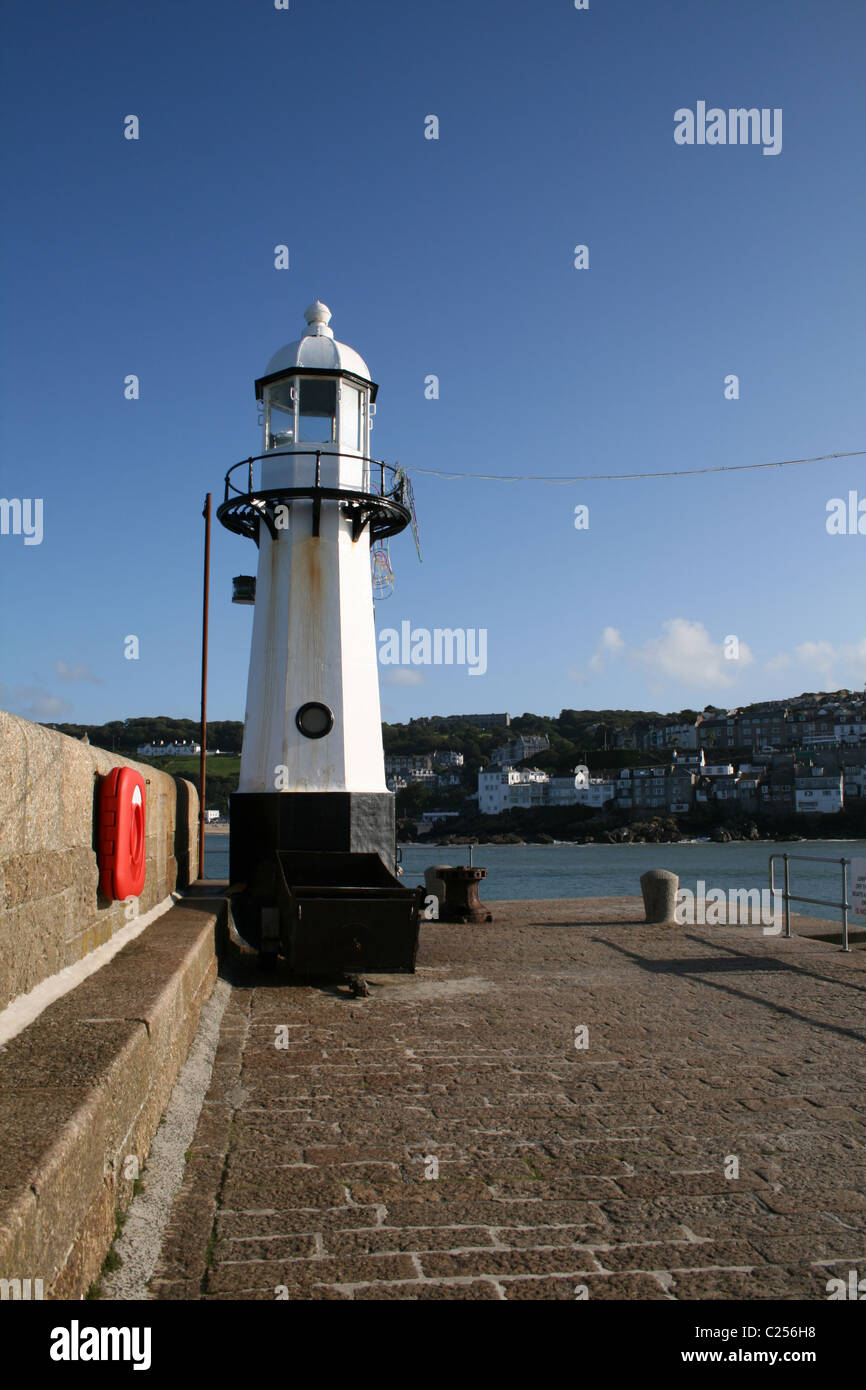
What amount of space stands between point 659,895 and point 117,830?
10501 millimetres

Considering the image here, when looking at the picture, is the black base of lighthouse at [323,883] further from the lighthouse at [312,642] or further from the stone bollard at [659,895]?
the stone bollard at [659,895]

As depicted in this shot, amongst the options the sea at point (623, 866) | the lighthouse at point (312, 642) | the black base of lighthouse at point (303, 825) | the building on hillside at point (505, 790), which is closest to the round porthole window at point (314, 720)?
the lighthouse at point (312, 642)

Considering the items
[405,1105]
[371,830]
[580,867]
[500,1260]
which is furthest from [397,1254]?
[580,867]

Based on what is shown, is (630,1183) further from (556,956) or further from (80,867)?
(556,956)

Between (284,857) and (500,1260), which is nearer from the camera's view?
(500,1260)

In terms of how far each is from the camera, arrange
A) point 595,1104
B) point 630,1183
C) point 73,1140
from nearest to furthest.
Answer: point 73,1140 < point 630,1183 < point 595,1104

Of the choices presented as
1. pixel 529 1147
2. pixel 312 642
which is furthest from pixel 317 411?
pixel 529 1147

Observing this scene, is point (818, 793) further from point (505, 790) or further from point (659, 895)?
point (659, 895)

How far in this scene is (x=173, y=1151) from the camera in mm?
5047

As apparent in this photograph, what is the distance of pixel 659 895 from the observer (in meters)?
15.1

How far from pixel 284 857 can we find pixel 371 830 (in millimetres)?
1565

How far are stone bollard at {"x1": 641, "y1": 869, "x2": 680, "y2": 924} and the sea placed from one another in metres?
12.9

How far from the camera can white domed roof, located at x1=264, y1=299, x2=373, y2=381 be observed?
14914 mm

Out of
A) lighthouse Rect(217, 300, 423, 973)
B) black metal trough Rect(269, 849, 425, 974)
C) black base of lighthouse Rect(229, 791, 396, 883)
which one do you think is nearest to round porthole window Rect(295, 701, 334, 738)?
lighthouse Rect(217, 300, 423, 973)
